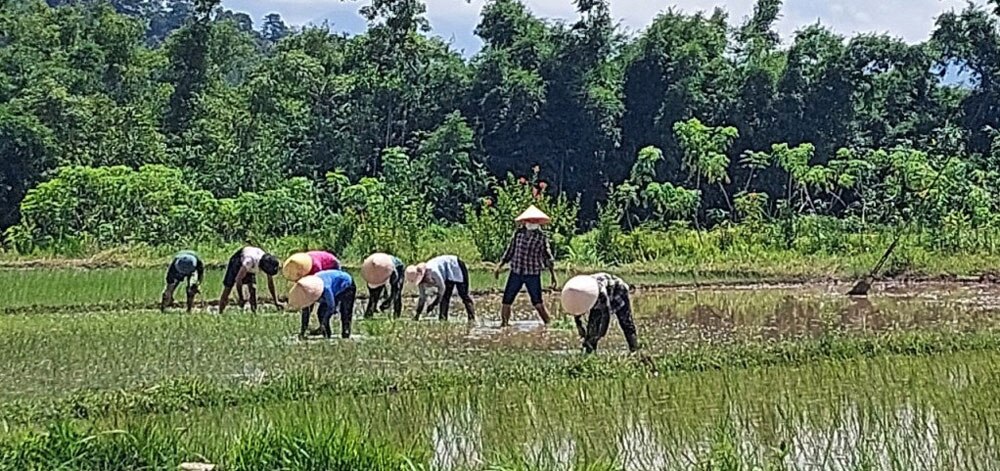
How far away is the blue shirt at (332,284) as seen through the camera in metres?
9.80

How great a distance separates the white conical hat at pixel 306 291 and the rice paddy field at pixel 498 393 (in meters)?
0.37

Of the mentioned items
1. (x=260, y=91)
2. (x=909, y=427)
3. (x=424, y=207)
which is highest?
(x=260, y=91)

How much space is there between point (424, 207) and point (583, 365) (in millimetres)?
15403

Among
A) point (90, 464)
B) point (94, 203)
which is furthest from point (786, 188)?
point (90, 464)

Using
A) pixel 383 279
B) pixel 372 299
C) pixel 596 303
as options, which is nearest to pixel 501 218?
pixel 372 299

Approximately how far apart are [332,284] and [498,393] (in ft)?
8.73

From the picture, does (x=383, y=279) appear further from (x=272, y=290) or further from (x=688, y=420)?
(x=688, y=420)

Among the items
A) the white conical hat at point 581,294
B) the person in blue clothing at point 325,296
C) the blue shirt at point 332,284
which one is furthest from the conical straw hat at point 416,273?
the white conical hat at point 581,294

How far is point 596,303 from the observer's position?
29.6 feet

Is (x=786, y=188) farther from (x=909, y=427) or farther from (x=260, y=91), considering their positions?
(x=909, y=427)

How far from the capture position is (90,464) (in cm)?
512

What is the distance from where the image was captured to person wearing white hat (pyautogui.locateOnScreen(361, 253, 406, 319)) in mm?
11508

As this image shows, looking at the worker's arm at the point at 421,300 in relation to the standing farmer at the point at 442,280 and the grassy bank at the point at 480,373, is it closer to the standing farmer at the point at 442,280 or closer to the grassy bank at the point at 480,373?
the standing farmer at the point at 442,280

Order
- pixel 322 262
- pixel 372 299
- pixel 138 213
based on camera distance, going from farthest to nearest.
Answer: pixel 138 213, pixel 372 299, pixel 322 262
